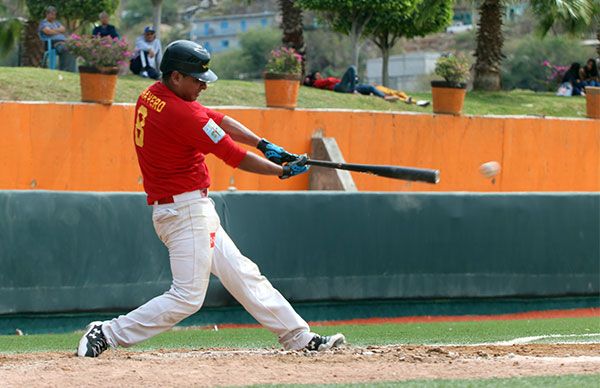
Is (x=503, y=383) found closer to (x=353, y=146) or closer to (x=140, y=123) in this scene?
(x=140, y=123)

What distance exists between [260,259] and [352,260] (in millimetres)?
1101

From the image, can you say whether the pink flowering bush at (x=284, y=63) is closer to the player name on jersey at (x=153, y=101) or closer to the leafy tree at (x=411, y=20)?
the leafy tree at (x=411, y=20)

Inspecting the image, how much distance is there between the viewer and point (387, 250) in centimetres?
1366

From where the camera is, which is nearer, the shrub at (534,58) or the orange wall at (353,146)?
the orange wall at (353,146)

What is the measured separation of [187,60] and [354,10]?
18760 mm

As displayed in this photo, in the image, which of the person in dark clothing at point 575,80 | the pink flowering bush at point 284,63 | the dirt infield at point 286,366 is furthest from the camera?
the person in dark clothing at point 575,80

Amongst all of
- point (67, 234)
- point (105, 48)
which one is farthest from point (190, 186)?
point (105, 48)

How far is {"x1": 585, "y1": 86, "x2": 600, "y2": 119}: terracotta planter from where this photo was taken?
21641mm

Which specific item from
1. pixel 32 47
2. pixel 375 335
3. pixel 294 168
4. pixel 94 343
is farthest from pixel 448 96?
pixel 94 343

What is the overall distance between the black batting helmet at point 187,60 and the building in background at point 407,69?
1749 inches

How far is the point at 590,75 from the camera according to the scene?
28.0 meters

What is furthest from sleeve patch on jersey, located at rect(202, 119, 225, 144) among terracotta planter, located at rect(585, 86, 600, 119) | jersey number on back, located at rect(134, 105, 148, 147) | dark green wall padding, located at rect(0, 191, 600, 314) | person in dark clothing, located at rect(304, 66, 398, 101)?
person in dark clothing, located at rect(304, 66, 398, 101)

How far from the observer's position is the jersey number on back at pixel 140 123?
26.3ft

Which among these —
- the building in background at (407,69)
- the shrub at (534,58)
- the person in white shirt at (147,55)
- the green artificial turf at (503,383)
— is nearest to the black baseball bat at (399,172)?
the green artificial turf at (503,383)
